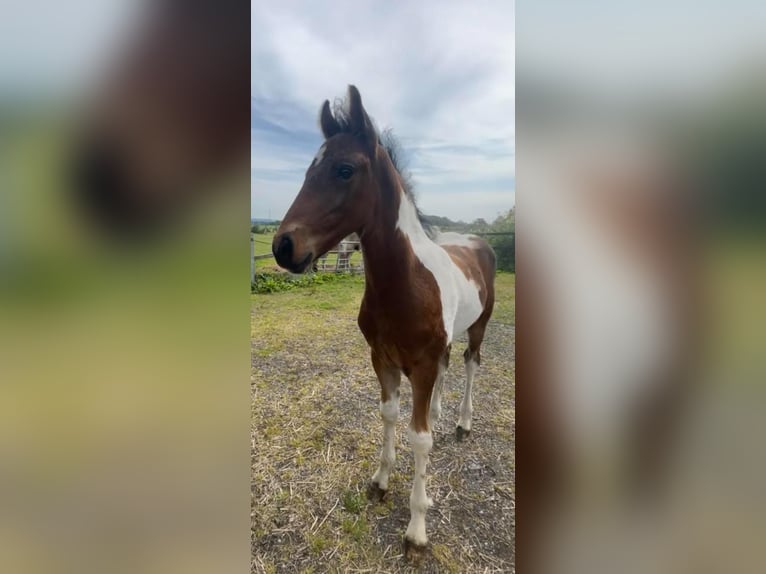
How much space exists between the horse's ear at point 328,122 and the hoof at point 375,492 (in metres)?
1.17

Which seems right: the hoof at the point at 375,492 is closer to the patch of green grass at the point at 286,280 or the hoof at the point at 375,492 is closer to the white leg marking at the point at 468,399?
the white leg marking at the point at 468,399

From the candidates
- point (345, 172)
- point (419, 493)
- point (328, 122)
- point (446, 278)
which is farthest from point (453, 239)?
point (419, 493)

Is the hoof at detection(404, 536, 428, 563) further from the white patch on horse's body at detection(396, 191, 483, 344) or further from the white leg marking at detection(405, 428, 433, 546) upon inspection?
the white patch on horse's body at detection(396, 191, 483, 344)

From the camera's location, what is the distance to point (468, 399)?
1160 mm

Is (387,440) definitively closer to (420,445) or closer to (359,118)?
(420,445)

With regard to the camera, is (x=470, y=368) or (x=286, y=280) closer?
(x=286, y=280)

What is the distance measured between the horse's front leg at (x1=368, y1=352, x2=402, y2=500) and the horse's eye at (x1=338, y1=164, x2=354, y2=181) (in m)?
0.60

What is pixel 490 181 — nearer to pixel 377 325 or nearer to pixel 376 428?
pixel 377 325

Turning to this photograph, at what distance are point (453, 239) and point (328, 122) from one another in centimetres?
51

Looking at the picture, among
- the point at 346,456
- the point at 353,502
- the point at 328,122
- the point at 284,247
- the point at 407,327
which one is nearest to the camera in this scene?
the point at 284,247
